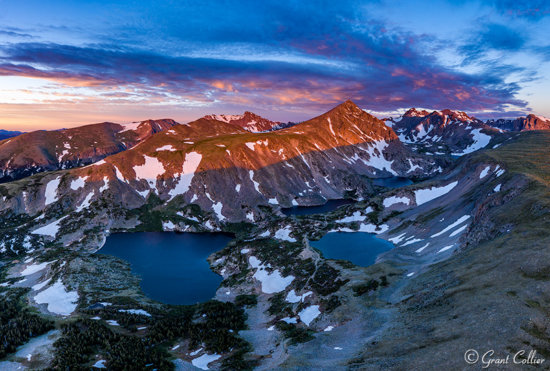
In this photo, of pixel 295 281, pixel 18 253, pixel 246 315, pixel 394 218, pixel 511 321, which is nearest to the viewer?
pixel 511 321

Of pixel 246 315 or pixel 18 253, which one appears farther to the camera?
pixel 18 253

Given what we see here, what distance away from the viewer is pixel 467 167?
13800 cm

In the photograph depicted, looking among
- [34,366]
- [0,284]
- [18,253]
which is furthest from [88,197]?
[34,366]

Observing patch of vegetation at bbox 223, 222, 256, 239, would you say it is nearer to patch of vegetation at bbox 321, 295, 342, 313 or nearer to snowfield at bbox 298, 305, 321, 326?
snowfield at bbox 298, 305, 321, 326

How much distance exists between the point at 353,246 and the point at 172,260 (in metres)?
67.5

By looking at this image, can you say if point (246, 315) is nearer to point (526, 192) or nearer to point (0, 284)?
point (526, 192)

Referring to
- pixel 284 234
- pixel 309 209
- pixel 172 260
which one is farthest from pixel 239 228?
pixel 309 209

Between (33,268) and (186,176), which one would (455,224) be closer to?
(33,268)

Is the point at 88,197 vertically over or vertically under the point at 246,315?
over

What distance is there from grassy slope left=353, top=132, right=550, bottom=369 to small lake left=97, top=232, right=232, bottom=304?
60935mm

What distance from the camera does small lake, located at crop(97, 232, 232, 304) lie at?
304 feet

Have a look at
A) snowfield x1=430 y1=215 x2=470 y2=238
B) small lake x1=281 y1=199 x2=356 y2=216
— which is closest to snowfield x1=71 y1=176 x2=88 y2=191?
small lake x1=281 y1=199 x2=356 y2=216

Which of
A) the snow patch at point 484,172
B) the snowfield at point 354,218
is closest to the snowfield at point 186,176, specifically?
the snowfield at point 354,218

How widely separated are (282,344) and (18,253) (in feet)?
410
